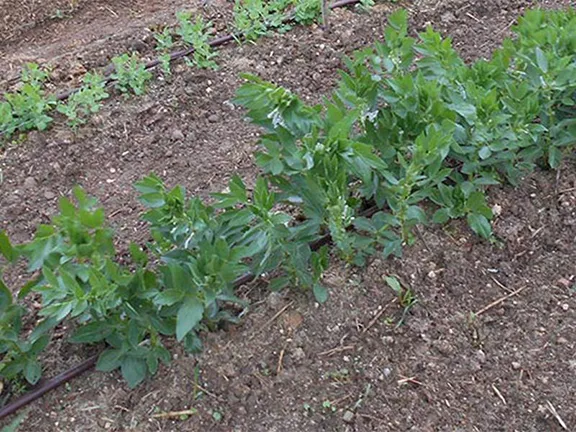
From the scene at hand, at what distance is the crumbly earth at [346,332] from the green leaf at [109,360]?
3.0 inches

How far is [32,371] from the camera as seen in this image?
2391mm

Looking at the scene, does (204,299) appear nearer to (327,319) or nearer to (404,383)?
(327,319)

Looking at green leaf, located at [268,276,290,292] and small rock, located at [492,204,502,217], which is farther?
small rock, located at [492,204,502,217]

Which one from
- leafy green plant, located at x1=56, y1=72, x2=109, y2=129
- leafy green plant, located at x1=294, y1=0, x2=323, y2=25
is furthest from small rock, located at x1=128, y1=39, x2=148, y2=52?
leafy green plant, located at x1=294, y1=0, x2=323, y2=25

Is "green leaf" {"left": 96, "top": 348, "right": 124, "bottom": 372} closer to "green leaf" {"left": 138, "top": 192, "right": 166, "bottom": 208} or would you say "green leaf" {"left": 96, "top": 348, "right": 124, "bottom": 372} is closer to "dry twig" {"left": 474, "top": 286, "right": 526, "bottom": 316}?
"green leaf" {"left": 138, "top": 192, "right": 166, "bottom": 208}

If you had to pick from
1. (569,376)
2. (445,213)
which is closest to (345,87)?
(445,213)

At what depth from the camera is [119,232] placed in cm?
306

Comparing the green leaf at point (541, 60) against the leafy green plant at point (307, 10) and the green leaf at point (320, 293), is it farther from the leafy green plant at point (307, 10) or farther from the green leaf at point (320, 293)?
the leafy green plant at point (307, 10)

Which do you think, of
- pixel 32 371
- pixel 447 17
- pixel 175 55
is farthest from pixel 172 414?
pixel 447 17

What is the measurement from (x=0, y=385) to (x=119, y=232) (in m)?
0.80

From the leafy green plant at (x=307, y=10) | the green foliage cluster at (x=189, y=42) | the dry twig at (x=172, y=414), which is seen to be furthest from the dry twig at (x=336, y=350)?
the leafy green plant at (x=307, y=10)

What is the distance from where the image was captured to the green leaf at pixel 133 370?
94.7 inches

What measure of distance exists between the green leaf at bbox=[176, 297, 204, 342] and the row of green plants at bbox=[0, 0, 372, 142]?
62.1 inches

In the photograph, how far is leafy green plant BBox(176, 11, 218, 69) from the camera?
3857 millimetres
